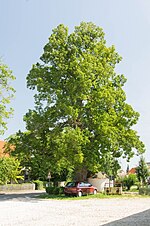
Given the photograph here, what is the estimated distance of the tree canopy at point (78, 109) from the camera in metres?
30.0

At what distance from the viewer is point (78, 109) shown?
101 ft

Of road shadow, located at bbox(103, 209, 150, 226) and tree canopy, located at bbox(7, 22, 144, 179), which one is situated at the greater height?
tree canopy, located at bbox(7, 22, 144, 179)

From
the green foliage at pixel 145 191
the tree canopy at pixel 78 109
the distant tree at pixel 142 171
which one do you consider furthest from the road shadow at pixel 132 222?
the distant tree at pixel 142 171

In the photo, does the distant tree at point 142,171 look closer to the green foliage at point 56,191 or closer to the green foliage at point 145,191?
the green foliage at point 145,191

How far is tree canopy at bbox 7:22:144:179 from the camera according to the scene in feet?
98.4

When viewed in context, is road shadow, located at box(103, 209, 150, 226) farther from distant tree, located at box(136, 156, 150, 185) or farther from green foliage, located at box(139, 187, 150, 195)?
distant tree, located at box(136, 156, 150, 185)

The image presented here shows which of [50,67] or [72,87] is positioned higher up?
[50,67]

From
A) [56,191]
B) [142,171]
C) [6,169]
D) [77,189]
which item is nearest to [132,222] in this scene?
[77,189]

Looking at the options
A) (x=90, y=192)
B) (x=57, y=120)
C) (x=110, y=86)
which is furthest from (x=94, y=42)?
(x=90, y=192)

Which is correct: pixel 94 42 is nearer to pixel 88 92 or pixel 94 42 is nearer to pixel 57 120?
pixel 88 92

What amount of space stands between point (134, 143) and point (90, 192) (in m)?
6.47

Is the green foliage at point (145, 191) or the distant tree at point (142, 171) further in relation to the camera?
the distant tree at point (142, 171)

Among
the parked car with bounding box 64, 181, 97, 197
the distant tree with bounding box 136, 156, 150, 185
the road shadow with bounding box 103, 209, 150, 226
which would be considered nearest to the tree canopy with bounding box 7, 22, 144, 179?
the parked car with bounding box 64, 181, 97, 197

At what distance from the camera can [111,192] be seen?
31.5 meters
